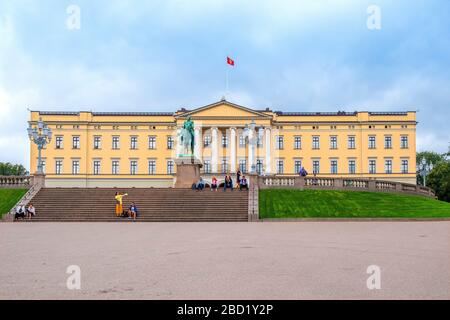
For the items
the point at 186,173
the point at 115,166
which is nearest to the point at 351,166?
the point at 115,166

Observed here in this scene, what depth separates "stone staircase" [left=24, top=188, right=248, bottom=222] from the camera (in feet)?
122

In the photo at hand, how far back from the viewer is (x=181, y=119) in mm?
91875

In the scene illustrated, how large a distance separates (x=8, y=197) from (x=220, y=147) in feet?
176

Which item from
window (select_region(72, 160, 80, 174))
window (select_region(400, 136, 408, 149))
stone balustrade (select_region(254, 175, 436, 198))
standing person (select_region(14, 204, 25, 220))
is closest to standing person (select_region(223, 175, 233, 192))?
stone balustrade (select_region(254, 175, 436, 198))

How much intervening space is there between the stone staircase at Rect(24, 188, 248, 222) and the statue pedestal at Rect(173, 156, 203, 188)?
13.8ft

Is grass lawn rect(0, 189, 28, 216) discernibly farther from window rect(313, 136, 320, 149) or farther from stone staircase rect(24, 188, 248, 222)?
window rect(313, 136, 320, 149)

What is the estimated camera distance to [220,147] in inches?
3708

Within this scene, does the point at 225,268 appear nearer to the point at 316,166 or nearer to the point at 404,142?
the point at 316,166

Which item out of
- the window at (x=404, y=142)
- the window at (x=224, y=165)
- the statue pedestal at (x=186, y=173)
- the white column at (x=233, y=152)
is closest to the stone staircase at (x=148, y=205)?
the statue pedestal at (x=186, y=173)

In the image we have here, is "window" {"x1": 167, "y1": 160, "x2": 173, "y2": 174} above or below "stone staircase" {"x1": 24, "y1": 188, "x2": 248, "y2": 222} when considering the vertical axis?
above

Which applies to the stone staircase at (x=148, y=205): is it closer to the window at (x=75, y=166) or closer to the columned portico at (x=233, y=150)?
the columned portico at (x=233, y=150)

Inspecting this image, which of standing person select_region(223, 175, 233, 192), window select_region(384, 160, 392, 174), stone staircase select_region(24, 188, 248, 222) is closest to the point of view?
stone staircase select_region(24, 188, 248, 222)
